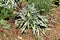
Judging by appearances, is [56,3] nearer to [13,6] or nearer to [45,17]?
[45,17]

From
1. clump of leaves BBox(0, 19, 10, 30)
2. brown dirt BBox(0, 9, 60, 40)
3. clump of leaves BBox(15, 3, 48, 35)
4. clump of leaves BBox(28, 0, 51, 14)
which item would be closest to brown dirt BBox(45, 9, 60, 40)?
brown dirt BBox(0, 9, 60, 40)

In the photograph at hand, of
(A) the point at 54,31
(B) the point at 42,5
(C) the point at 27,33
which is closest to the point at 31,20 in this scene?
(C) the point at 27,33

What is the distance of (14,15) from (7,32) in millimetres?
532

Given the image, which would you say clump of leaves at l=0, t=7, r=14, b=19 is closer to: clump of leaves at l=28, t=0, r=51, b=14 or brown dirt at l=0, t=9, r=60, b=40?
brown dirt at l=0, t=9, r=60, b=40

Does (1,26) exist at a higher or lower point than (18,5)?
lower

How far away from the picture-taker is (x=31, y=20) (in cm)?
603

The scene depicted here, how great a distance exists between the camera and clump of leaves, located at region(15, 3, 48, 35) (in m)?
5.94

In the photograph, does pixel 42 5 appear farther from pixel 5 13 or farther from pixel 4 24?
pixel 4 24

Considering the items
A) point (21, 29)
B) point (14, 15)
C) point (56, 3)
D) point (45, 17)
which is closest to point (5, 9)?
point (14, 15)

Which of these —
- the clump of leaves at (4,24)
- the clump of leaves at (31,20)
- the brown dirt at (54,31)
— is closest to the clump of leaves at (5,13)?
the clump of leaves at (4,24)

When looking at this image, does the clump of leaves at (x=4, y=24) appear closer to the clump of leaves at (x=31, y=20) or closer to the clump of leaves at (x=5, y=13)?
the clump of leaves at (x=5, y=13)

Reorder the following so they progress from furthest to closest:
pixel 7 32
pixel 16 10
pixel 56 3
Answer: pixel 56 3 < pixel 16 10 < pixel 7 32

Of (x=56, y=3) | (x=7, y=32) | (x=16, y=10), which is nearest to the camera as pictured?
(x=7, y=32)

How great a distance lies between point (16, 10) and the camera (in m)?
6.25
